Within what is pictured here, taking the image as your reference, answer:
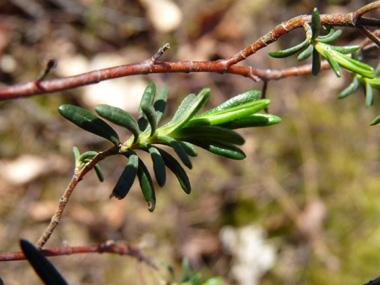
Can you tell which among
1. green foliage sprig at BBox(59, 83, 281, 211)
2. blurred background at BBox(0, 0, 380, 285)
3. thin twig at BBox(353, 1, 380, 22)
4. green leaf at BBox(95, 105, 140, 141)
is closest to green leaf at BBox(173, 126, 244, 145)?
green foliage sprig at BBox(59, 83, 281, 211)

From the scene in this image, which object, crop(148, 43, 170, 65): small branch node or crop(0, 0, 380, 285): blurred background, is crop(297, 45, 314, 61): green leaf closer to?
crop(148, 43, 170, 65): small branch node

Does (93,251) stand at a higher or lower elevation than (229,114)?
lower


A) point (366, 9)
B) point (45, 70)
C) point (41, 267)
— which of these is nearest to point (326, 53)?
point (366, 9)

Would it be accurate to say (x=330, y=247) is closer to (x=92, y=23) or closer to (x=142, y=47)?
(x=142, y=47)

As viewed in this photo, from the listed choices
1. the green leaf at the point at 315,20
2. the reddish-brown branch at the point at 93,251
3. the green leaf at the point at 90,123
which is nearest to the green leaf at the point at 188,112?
the green leaf at the point at 90,123

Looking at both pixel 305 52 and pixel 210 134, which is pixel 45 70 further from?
pixel 305 52
